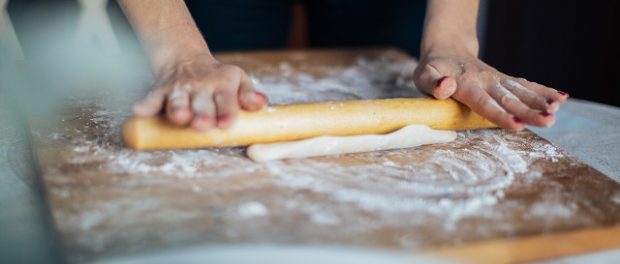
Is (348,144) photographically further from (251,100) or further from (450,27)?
(450,27)

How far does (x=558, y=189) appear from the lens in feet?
2.79

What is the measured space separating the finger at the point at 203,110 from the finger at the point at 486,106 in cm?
43

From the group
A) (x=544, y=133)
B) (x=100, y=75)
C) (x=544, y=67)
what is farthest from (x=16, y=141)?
(x=544, y=67)

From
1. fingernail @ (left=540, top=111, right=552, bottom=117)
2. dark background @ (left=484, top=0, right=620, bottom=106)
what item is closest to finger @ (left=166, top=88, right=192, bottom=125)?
fingernail @ (left=540, top=111, right=552, bottom=117)

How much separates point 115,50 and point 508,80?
930 millimetres

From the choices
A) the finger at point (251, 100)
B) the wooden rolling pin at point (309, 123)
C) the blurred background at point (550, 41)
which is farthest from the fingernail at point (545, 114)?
the blurred background at point (550, 41)

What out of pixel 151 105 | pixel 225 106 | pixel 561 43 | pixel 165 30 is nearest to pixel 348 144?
pixel 225 106

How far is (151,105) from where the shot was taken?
2.89 ft

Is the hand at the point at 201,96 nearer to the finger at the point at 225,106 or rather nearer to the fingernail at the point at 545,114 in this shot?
the finger at the point at 225,106

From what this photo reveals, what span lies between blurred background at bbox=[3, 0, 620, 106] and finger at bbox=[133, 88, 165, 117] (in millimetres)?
877

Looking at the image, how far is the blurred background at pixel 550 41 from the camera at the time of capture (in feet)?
6.76

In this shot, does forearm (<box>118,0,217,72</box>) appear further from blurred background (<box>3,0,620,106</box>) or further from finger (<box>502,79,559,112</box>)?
blurred background (<box>3,0,620,106</box>)

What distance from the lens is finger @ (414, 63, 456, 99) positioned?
105 centimetres

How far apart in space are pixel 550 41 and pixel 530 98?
142 centimetres
